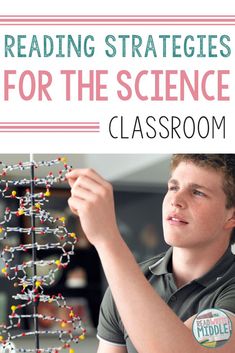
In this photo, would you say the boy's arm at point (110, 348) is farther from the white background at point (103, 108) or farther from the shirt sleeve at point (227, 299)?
the white background at point (103, 108)

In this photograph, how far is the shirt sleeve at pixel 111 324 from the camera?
3.08 ft

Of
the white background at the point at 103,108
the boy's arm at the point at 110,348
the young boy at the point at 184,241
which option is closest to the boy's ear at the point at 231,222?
the young boy at the point at 184,241

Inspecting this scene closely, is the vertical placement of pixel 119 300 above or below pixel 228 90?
below

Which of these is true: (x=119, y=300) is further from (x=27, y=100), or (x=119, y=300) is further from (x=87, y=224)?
(x=27, y=100)

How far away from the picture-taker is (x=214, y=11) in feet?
3.30

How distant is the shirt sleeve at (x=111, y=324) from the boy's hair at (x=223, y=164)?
20 centimetres

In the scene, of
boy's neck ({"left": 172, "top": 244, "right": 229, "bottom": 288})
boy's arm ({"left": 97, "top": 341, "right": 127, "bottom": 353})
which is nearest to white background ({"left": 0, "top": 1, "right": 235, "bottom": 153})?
boy's neck ({"left": 172, "top": 244, "right": 229, "bottom": 288})

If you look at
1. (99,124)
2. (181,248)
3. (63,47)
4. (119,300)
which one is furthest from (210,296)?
(63,47)

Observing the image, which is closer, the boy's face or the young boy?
the young boy

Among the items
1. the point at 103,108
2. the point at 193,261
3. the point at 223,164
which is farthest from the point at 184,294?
the point at 103,108

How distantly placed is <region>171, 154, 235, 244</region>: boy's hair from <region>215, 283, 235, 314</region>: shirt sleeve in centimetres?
9

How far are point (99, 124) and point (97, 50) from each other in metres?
0.11

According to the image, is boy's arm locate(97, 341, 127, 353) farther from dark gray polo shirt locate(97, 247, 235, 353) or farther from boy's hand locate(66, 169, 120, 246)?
boy's hand locate(66, 169, 120, 246)

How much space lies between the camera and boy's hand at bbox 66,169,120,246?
0.78 metres
